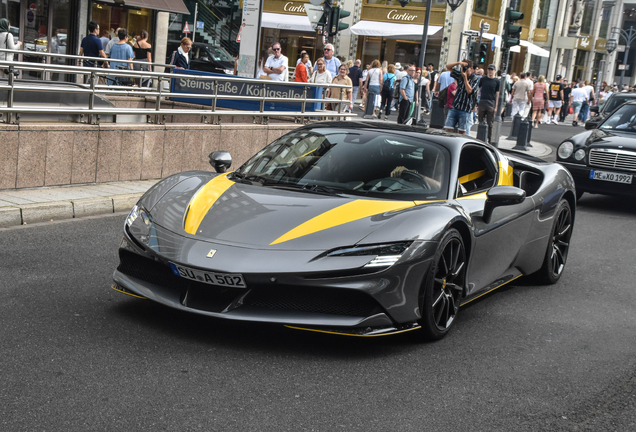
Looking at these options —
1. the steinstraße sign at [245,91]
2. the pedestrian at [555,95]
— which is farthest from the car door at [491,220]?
the pedestrian at [555,95]

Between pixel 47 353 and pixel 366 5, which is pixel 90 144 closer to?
pixel 47 353

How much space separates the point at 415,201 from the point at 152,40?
24956mm

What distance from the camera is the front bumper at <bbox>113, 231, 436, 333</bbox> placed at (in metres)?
4.20

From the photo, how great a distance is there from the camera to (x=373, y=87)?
82.0ft

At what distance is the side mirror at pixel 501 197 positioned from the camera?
530 cm

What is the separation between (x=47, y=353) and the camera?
4.12m

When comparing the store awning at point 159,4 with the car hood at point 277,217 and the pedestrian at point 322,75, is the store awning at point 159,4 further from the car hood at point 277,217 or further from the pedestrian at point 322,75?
the car hood at point 277,217

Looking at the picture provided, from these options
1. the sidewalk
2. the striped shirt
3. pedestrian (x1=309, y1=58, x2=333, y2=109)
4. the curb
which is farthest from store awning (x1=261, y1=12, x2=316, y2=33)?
the curb

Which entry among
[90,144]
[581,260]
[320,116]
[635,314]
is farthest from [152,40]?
[635,314]

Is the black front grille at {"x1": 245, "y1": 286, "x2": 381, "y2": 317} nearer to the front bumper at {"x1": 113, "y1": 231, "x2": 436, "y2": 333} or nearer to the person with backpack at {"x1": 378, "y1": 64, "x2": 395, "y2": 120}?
the front bumper at {"x1": 113, "y1": 231, "x2": 436, "y2": 333}

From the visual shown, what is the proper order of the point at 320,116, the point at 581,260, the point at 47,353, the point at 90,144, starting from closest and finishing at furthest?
the point at 47,353 → the point at 581,260 → the point at 90,144 → the point at 320,116

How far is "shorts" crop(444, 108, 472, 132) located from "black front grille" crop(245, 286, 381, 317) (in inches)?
486

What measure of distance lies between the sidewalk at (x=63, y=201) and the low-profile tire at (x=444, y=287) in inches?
178

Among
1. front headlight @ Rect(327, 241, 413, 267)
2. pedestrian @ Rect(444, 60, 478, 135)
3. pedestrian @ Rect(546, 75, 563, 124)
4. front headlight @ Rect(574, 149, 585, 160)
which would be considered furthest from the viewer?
pedestrian @ Rect(546, 75, 563, 124)
